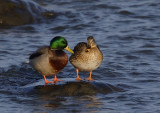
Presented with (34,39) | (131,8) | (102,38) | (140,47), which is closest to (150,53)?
(140,47)

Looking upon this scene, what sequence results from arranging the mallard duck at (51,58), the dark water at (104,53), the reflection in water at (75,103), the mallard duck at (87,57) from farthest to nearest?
1. the mallard duck at (87,57)
2. the mallard duck at (51,58)
3. the dark water at (104,53)
4. the reflection in water at (75,103)

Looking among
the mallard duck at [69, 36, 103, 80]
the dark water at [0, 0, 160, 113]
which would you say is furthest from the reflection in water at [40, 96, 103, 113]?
the mallard duck at [69, 36, 103, 80]

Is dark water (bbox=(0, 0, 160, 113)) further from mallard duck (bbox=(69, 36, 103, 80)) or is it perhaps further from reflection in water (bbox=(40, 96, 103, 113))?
mallard duck (bbox=(69, 36, 103, 80))

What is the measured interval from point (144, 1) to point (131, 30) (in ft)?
12.3

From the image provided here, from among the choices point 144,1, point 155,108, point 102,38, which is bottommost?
point 155,108

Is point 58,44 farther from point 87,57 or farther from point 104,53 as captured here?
point 104,53

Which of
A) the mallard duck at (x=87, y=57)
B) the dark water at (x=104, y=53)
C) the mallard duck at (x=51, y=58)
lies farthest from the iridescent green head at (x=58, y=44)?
the dark water at (x=104, y=53)

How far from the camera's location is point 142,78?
29.1 ft

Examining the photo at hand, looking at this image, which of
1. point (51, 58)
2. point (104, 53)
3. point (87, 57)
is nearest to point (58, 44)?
point (51, 58)

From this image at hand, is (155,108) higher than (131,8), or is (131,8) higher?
(131,8)

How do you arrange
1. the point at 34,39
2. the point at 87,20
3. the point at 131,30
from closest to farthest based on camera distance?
the point at 34,39 < the point at 131,30 < the point at 87,20

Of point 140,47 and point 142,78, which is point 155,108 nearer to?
point 142,78

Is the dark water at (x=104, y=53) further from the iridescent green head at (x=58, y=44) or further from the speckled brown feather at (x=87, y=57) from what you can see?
the iridescent green head at (x=58, y=44)

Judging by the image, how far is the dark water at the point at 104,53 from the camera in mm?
7098
